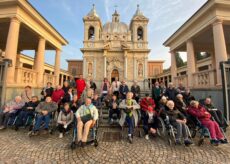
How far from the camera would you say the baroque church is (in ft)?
66.0

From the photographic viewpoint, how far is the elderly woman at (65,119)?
3.76 m

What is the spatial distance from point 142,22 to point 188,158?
2342 centimetres

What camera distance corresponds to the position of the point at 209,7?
249 inches

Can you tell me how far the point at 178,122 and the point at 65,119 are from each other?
343 cm

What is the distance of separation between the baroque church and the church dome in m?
3.29

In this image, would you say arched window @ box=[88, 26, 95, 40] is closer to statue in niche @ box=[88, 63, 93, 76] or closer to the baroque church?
the baroque church

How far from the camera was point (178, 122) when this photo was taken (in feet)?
10.8

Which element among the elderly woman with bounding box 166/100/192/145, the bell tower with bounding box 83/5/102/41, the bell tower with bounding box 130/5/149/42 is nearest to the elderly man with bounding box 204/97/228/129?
the elderly woman with bounding box 166/100/192/145

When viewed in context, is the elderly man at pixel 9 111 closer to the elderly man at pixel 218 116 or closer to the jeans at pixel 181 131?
the jeans at pixel 181 131

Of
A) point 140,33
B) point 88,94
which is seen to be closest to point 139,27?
point 140,33

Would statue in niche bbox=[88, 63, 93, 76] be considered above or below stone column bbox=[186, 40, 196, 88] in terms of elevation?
above

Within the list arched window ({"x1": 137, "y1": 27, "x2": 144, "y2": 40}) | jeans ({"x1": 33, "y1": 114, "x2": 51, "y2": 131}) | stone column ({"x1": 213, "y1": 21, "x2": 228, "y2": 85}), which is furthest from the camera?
arched window ({"x1": 137, "y1": 27, "x2": 144, "y2": 40})

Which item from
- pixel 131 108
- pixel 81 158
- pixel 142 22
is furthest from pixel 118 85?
pixel 142 22

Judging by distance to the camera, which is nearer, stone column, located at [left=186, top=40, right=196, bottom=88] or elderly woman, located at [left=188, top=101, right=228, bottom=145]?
elderly woman, located at [left=188, top=101, right=228, bottom=145]
